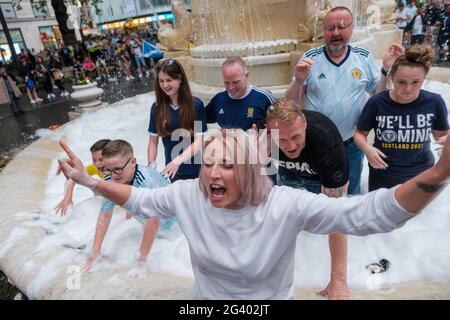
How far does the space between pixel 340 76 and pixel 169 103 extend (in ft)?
4.40

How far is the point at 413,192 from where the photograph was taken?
3.35 feet

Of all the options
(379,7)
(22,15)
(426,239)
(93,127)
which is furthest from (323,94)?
(22,15)

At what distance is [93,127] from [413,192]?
260 inches

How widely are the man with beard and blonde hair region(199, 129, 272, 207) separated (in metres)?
1.24

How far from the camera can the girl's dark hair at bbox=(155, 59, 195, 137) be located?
2595 mm

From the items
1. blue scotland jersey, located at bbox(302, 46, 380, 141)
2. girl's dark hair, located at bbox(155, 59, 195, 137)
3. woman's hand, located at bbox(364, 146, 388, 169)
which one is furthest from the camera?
girl's dark hair, located at bbox(155, 59, 195, 137)

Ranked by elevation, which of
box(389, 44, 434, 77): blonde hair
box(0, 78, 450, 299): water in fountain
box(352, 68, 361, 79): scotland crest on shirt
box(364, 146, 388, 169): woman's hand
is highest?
box(389, 44, 434, 77): blonde hair

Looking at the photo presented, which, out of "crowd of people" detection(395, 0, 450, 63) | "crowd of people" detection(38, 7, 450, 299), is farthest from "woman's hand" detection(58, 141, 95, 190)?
"crowd of people" detection(395, 0, 450, 63)

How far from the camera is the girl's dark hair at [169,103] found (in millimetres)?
2595

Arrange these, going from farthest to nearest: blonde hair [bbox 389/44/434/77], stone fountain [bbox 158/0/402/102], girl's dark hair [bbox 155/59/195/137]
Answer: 1. stone fountain [bbox 158/0/402/102]
2. girl's dark hair [bbox 155/59/195/137]
3. blonde hair [bbox 389/44/434/77]

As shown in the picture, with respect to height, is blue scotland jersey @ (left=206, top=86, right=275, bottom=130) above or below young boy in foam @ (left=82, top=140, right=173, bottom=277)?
above

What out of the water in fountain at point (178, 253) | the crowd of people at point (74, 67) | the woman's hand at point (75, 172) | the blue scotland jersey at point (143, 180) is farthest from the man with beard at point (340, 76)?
the crowd of people at point (74, 67)

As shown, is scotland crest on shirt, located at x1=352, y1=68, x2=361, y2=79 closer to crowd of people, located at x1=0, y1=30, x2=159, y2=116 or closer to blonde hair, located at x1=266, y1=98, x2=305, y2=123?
blonde hair, located at x1=266, y1=98, x2=305, y2=123

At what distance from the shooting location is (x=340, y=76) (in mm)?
2471
